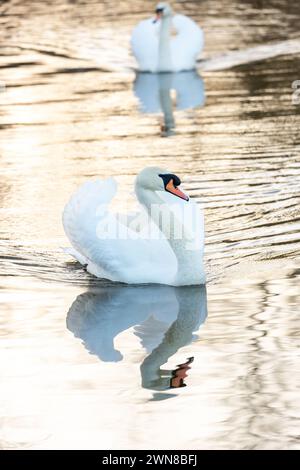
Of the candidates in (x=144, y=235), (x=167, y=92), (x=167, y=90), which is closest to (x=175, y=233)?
(x=144, y=235)

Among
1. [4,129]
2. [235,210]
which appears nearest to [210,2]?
[4,129]

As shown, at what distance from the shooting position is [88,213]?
32.3 ft

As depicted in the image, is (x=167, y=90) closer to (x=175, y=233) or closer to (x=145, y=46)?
(x=145, y=46)

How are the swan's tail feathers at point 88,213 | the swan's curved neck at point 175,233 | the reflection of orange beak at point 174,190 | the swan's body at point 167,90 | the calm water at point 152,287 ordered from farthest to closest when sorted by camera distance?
the swan's body at point 167,90 → the swan's tail feathers at point 88,213 → the swan's curved neck at point 175,233 → the reflection of orange beak at point 174,190 → the calm water at point 152,287

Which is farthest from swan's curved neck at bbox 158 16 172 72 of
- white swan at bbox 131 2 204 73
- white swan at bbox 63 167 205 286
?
white swan at bbox 63 167 205 286

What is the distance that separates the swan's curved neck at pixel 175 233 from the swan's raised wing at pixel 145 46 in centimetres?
892

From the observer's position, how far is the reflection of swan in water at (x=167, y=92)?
52.1 ft

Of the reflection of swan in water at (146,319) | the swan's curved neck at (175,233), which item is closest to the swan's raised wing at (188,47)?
the swan's curved neck at (175,233)

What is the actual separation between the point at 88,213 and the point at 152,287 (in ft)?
2.24

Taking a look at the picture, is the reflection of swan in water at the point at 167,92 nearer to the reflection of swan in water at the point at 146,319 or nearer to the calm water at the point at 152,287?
the calm water at the point at 152,287
